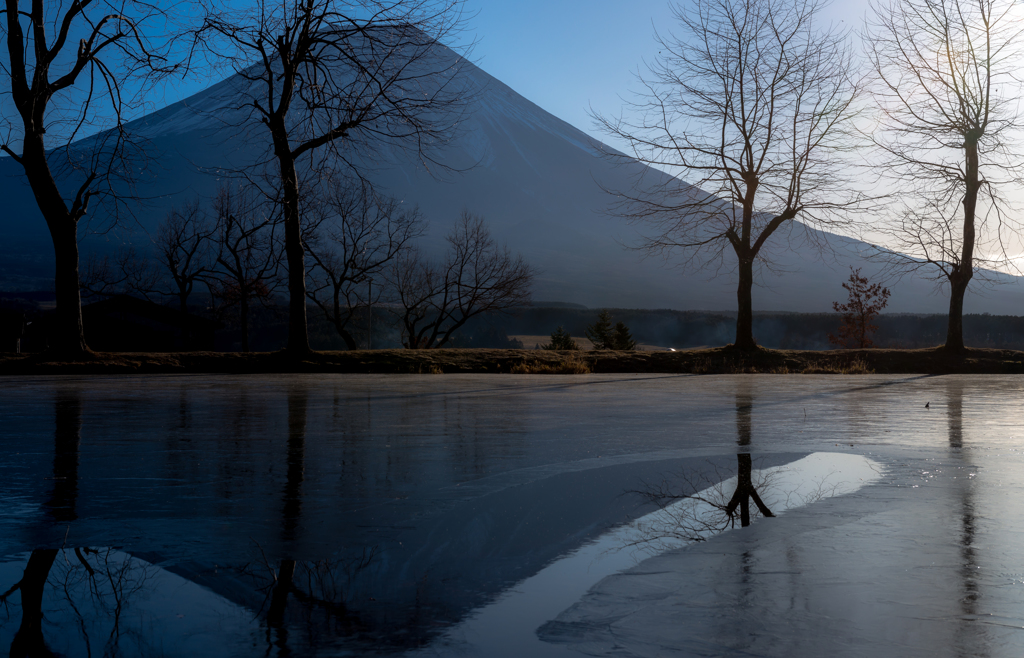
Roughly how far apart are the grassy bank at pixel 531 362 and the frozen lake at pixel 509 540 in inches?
353

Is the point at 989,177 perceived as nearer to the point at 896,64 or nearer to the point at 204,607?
the point at 896,64

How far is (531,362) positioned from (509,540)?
523 inches

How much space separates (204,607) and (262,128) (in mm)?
17354

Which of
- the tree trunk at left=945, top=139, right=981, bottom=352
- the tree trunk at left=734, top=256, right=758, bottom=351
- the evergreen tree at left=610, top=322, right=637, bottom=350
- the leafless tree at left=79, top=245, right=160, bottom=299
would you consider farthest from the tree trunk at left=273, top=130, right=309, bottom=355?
the evergreen tree at left=610, top=322, right=637, bottom=350

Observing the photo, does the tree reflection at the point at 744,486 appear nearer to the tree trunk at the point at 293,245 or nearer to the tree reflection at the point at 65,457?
the tree reflection at the point at 65,457

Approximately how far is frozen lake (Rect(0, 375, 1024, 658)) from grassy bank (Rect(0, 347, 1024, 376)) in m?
8.97

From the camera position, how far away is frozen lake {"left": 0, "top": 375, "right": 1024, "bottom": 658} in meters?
1.92

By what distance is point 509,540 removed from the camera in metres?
2.83

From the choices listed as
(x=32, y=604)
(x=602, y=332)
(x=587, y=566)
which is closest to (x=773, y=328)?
(x=602, y=332)

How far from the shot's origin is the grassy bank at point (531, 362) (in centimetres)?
1416

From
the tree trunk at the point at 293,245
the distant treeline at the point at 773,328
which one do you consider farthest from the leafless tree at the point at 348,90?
the distant treeline at the point at 773,328

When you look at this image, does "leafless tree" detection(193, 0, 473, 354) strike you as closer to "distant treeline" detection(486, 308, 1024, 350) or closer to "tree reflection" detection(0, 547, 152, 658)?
"tree reflection" detection(0, 547, 152, 658)

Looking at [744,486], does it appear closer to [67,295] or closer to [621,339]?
[67,295]

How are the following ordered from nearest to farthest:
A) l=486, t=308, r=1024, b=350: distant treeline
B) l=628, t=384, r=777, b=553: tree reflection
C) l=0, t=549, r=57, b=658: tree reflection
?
1. l=0, t=549, r=57, b=658: tree reflection
2. l=628, t=384, r=777, b=553: tree reflection
3. l=486, t=308, r=1024, b=350: distant treeline
